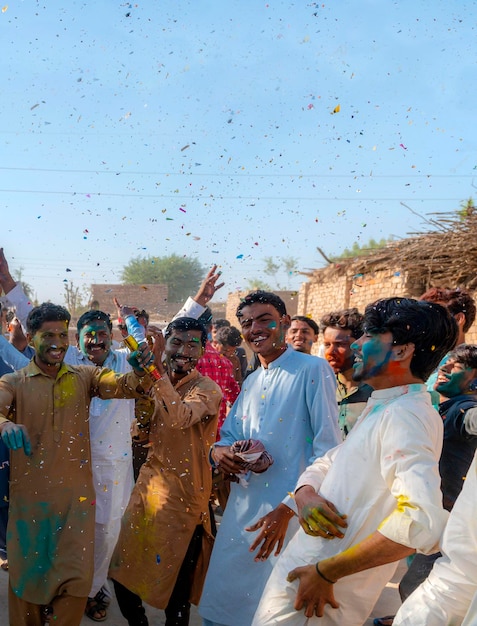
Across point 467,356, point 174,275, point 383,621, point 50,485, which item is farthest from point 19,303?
point 174,275

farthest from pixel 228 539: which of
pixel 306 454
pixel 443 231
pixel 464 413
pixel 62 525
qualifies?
pixel 443 231

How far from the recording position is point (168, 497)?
130 inches

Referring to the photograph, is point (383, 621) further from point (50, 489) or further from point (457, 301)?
point (50, 489)

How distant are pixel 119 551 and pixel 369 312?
81.6 inches

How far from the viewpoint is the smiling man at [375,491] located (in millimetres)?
1751

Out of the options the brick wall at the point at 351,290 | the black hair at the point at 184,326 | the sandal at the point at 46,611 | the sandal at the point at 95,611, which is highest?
the brick wall at the point at 351,290

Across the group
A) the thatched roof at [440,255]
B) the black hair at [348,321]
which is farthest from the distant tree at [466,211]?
the black hair at [348,321]

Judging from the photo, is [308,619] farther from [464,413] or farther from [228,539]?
[464,413]

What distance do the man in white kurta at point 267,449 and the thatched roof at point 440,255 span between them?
6649mm

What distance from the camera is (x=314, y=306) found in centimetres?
1420

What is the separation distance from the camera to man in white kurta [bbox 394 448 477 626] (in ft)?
5.10

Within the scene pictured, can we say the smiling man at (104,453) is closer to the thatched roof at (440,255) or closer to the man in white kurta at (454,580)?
the man in white kurta at (454,580)

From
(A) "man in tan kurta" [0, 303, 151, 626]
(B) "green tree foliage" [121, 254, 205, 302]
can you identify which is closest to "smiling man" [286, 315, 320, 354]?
(A) "man in tan kurta" [0, 303, 151, 626]

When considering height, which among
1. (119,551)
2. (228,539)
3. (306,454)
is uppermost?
(306,454)
